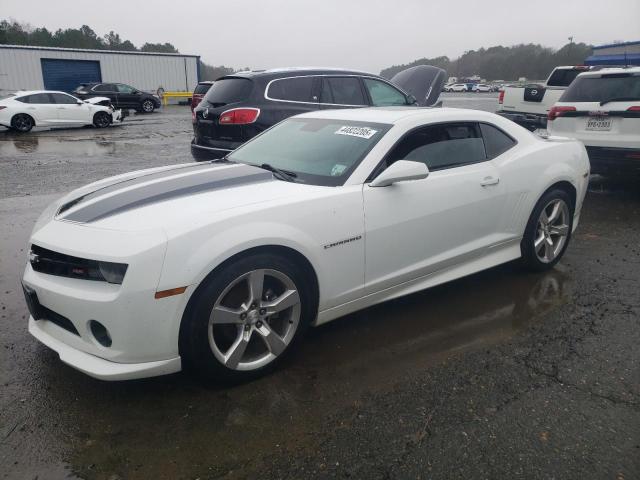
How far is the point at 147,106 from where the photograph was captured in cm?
2631

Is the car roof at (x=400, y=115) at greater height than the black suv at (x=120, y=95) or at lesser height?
lesser

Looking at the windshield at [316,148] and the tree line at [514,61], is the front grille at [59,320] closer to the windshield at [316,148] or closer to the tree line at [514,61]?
the windshield at [316,148]

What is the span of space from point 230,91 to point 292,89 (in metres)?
0.85

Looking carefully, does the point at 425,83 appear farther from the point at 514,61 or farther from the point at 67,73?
the point at 514,61

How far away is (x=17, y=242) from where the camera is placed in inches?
208

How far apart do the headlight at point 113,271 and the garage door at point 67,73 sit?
33.6 meters

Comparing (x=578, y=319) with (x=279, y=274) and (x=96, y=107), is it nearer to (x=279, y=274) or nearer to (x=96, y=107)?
(x=279, y=274)

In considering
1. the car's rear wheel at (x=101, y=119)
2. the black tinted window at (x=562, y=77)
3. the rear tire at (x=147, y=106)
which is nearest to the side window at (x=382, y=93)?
the black tinted window at (x=562, y=77)

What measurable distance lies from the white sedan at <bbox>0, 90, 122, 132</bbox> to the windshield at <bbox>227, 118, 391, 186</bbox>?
15.0m

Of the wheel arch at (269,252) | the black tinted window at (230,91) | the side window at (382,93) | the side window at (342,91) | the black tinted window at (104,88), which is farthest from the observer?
the black tinted window at (104,88)

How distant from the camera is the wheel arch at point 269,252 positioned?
2.56m

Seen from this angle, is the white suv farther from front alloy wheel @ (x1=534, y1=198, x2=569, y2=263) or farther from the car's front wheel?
the car's front wheel

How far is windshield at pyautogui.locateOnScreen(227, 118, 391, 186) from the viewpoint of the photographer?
3.35 metres

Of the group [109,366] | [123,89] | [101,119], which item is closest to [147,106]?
[123,89]
